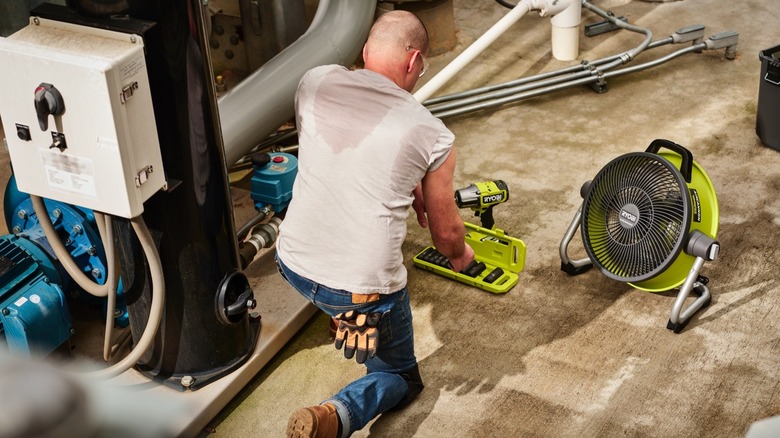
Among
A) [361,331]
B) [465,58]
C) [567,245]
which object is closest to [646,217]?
[567,245]

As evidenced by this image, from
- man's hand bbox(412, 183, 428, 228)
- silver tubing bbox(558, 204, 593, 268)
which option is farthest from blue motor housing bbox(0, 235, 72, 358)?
silver tubing bbox(558, 204, 593, 268)

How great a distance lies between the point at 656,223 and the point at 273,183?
1.62 meters

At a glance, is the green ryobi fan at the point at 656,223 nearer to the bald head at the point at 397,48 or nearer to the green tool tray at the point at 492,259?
the green tool tray at the point at 492,259

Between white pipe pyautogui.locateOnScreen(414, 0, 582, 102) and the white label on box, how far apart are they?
2426mm

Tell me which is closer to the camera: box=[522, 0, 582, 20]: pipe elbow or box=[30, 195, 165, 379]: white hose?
box=[30, 195, 165, 379]: white hose

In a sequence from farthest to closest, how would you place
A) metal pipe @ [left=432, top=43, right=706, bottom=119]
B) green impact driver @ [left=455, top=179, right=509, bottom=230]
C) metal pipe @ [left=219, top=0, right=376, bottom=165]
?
metal pipe @ [left=432, top=43, right=706, bottom=119] → metal pipe @ [left=219, top=0, right=376, bottom=165] → green impact driver @ [left=455, top=179, right=509, bottom=230]

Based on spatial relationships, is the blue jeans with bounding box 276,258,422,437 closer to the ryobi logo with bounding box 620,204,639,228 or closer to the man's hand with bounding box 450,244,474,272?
the man's hand with bounding box 450,244,474,272

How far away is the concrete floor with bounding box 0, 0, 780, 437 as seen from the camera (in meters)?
3.42

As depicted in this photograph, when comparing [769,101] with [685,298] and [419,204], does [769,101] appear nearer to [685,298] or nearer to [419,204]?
[685,298]

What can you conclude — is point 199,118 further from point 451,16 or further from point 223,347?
point 451,16

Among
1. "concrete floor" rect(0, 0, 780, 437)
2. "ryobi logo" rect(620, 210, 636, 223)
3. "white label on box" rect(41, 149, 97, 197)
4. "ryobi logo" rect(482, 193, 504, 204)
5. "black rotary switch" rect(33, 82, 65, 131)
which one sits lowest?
"concrete floor" rect(0, 0, 780, 437)

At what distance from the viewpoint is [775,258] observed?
4.21m

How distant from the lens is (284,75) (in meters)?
4.58

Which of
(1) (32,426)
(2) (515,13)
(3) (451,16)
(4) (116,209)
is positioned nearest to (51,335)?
(4) (116,209)
